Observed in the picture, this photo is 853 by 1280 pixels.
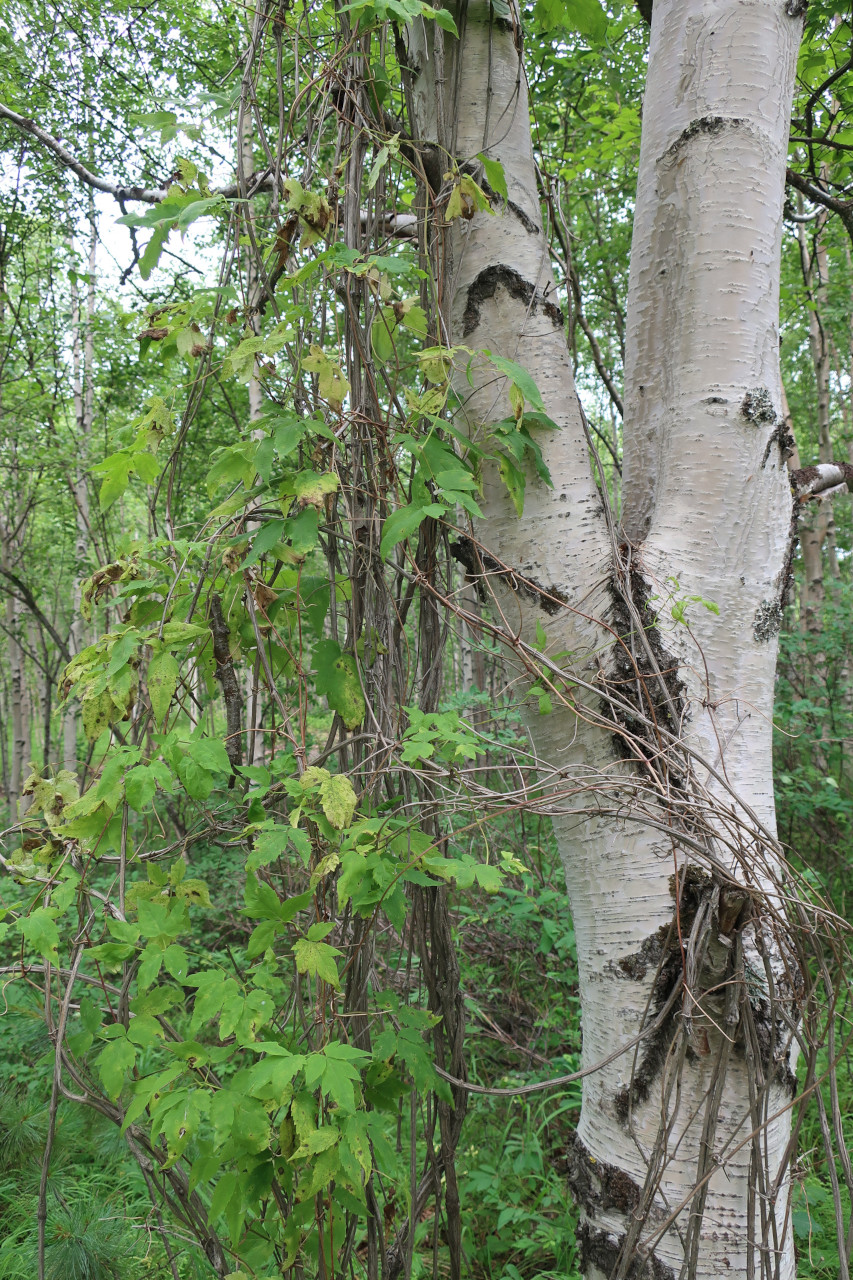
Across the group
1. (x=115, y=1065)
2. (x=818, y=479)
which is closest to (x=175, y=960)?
(x=115, y=1065)

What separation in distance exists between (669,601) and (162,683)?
790 mm

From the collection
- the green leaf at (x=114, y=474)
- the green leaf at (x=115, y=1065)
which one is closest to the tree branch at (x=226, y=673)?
the green leaf at (x=114, y=474)

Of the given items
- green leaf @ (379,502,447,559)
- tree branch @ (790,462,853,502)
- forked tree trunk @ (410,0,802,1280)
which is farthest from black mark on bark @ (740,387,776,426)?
green leaf @ (379,502,447,559)

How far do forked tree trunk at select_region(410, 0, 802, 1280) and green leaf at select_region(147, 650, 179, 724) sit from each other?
49cm

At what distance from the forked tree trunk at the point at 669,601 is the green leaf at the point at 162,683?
495 mm

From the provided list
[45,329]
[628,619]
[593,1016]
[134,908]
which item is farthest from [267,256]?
[45,329]

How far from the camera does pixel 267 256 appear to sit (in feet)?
4.01

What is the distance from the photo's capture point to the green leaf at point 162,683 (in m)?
1.01

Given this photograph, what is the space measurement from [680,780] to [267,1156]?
0.80m

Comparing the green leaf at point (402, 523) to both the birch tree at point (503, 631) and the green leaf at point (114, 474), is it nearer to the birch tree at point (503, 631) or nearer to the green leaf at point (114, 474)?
the birch tree at point (503, 631)

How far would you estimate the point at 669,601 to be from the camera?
3.65 ft

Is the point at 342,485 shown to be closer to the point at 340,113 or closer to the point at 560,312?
the point at 560,312

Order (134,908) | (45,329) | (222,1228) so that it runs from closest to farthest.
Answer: (134,908) → (222,1228) → (45,329)

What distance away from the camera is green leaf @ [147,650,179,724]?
1014 millimetres
